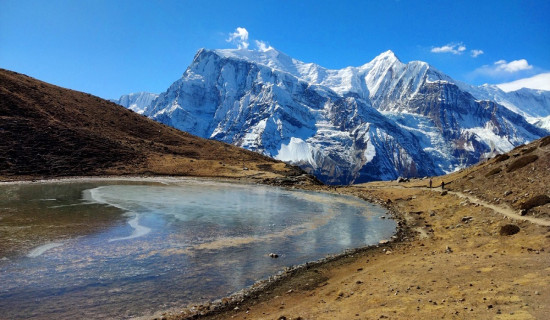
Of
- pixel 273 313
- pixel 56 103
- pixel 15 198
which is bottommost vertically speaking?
pixel 273 313

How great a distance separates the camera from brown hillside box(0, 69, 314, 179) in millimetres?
75875

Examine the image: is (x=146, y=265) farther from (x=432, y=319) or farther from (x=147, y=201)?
(x=147, y=201)

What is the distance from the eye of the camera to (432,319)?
12.3 m

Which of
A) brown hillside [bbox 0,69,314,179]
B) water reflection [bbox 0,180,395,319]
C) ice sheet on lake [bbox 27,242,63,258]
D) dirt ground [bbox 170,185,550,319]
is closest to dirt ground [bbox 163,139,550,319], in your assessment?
dirt ground [bbox 170,185,550,319]

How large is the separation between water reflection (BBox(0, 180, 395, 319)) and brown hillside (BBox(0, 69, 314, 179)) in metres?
32.0

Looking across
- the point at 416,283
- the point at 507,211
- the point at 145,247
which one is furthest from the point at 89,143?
the point at 416,283

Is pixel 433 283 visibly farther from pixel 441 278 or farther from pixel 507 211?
pixel 507 211

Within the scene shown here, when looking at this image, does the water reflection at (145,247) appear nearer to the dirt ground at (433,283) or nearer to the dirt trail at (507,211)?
the dirt ground at (433,283)

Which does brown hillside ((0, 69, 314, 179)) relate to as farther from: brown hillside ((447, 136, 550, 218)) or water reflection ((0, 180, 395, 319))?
brown hillside ((447, 136, 550, 218))

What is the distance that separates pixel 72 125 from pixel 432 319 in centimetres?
10279

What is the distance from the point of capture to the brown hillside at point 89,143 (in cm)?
7588

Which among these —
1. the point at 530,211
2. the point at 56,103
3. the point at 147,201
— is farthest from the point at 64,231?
the point at 56,103

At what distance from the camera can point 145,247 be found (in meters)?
25.3

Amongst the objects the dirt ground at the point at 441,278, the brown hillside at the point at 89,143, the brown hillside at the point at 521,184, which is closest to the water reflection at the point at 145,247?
the dirt ground at the point at 441,278
